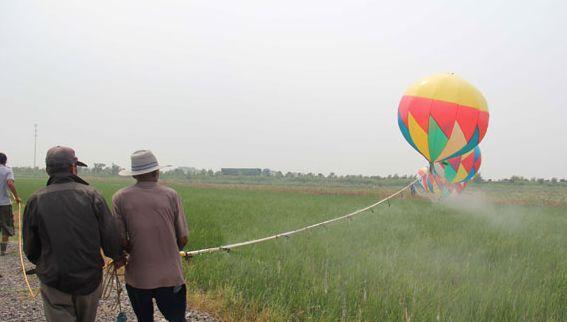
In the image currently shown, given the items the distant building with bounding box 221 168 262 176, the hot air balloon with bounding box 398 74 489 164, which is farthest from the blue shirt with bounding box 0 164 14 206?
the distant building with bounding box 221 168 262 176

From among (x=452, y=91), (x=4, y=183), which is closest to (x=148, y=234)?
(x=4, y=183)

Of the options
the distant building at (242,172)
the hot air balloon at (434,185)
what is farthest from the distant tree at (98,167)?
the hot air balloon at (434,185)

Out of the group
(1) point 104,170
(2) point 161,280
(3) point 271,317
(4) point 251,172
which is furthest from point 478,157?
(1) point 104,170

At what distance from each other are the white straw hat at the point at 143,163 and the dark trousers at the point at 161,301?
822mm

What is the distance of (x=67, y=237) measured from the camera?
8.77ft

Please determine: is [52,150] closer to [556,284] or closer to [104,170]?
[556,284]

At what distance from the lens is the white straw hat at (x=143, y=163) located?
3006mm

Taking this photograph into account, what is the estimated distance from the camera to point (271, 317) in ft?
13.2

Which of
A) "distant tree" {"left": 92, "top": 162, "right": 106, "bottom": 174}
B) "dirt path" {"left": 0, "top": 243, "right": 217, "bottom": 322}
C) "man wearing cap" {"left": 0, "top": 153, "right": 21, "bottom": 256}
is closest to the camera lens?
"dirt path" {"left": 0, "top": 243, "right": 217, "bottom": 322}

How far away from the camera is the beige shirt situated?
2924 millimetres

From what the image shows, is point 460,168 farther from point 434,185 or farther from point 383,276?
point 383,276

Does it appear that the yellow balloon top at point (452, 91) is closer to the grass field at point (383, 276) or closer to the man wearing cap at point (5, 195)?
the grass field at point (383, 276)

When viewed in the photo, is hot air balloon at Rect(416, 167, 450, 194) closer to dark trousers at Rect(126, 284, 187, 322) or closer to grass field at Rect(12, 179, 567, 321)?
grass field at Rect(12, 179, 567, 321)

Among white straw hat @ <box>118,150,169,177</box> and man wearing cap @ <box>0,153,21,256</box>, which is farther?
man wearing cap @ <box>0,153,21,256</box>
